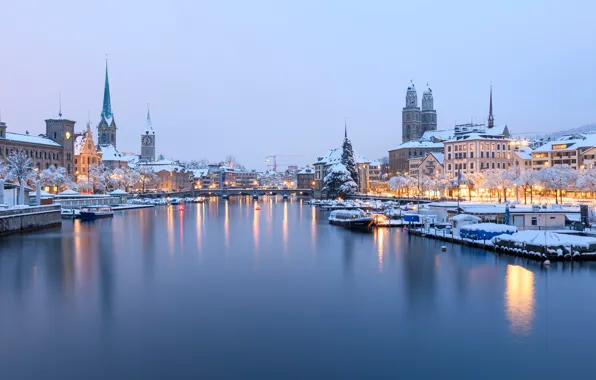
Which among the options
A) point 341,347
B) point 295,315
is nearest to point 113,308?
point 295,315

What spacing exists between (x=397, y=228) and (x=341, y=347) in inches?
1636

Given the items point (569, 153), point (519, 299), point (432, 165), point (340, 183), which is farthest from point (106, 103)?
point (519, 299)

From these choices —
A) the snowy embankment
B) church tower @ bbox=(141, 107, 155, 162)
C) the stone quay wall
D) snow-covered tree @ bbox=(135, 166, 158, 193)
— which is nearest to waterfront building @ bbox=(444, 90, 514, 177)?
the snowy embankment

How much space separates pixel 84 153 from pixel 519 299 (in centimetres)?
10954

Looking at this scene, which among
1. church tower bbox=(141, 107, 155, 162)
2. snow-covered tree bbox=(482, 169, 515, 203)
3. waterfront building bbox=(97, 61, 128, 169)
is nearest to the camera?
snow-covered tree bbox=(482, 169, 515, 203)

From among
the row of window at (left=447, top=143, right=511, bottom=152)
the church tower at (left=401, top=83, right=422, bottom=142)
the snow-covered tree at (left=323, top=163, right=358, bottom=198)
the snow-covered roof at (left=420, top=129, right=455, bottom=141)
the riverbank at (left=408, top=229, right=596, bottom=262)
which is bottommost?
the riverbank at (left=408, top=229, right=596, bottom=262)

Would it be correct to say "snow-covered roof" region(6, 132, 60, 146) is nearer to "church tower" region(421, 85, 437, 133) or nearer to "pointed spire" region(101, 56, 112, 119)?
"pointed spire" region(101, 56, 112, 119)

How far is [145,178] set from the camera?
138m

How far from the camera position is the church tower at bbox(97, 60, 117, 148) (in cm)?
15588

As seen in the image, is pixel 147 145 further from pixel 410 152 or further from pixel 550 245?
pixel 550 245

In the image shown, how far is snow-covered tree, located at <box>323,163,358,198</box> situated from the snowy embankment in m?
68.3

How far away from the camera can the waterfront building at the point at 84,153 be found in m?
118

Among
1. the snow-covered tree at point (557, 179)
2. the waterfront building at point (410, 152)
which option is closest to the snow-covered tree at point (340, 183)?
the waterfront building at point (410, 152)

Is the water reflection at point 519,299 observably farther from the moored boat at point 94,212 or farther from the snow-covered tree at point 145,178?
the snow-covered tree at point 145,178
